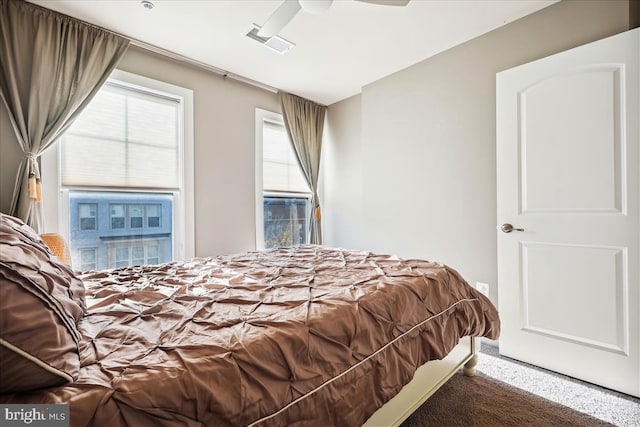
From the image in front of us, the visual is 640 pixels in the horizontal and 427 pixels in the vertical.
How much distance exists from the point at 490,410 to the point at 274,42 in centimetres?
300

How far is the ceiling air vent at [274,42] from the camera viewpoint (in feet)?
8.03

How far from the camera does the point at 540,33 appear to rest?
2.25 meters

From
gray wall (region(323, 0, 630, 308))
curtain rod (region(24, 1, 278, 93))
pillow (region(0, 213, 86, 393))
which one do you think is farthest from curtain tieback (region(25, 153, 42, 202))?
gray wall (region(323, 0, 630, 308))

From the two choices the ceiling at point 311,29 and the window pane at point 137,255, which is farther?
the window pane at point 137,255

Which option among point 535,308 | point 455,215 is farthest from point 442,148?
point 535,308

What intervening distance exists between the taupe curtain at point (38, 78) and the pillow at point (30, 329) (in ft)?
5.60

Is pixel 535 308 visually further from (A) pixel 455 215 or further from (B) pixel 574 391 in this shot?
(A) pixel 455 215

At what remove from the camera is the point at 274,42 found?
2551 millimetres

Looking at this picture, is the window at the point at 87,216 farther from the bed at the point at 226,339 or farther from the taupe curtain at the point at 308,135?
the taupe curtain at the point at 308,135

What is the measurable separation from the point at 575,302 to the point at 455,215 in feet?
3.46

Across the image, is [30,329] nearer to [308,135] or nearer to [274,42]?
[274,42]

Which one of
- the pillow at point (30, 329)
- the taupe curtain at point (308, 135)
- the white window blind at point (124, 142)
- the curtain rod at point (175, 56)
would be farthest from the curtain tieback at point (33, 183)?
the taupe curtain at point (308, 135)

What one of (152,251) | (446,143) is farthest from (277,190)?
(446,143)

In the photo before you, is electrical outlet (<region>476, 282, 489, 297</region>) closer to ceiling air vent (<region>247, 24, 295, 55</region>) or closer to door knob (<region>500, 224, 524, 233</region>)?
door knob (<region>500, 224, 524, 233</region>)
